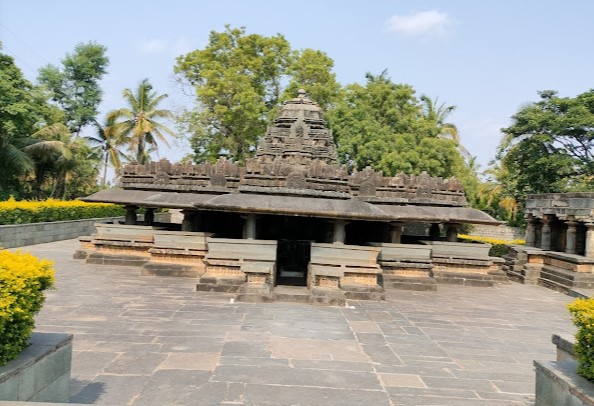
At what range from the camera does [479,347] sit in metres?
6.93

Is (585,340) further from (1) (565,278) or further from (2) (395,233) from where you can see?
(1) (565,278)

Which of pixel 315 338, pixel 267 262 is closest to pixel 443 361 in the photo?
pixel 315 338

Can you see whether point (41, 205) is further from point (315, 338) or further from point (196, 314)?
point (315, 338)

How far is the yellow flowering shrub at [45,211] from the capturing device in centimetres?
1641

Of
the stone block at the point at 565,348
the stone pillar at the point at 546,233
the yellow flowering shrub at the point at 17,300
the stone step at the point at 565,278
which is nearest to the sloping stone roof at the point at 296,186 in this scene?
the stone step at the point at 565,278

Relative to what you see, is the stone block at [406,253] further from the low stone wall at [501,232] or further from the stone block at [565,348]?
→ the low stone wall at [501,232]

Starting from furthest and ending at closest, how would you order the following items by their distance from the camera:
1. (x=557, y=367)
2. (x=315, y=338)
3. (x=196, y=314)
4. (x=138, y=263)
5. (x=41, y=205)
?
(x=41, y=205) → (x=138, y=263) → (x=196, y=314) → (x=315, y=338) → (x=557, y=367)

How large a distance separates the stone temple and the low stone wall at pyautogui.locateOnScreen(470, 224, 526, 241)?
66.3 ft

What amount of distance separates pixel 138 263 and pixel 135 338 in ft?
24.2

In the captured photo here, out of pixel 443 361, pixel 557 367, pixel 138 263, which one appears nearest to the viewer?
pixel 557 367

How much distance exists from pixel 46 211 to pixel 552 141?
2329 centimetres

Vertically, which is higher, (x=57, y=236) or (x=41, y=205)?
(x=41, y=205)

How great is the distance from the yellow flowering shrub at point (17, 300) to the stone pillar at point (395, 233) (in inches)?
423

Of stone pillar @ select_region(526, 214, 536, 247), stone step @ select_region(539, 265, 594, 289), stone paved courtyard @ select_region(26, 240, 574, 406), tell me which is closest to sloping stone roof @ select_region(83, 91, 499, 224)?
stone paved courtyard @ select_region(26, 240, 574, 406)
